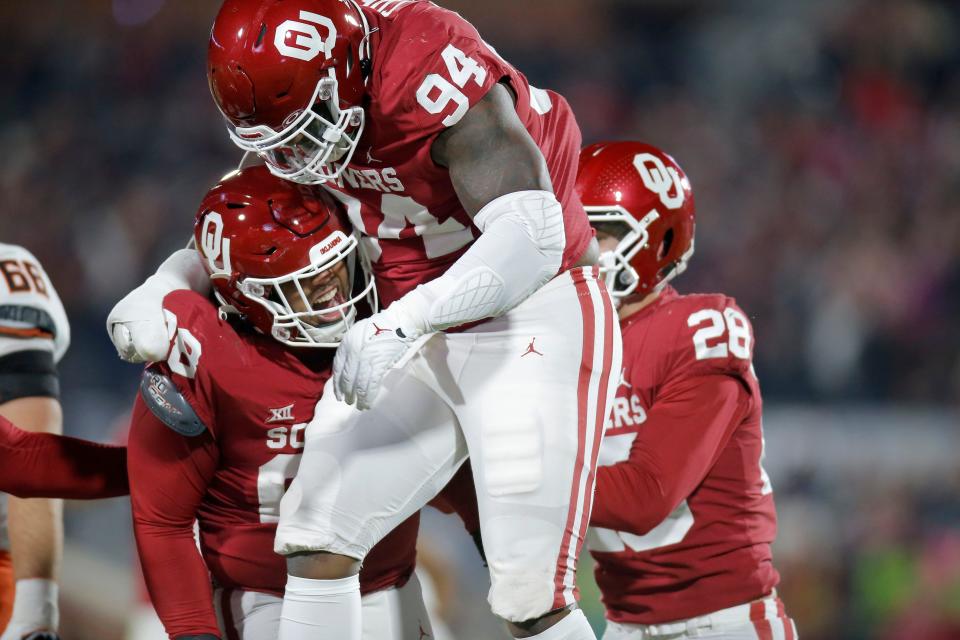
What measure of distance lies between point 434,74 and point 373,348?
461 millimetres

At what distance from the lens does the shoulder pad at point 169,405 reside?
6.88 ft

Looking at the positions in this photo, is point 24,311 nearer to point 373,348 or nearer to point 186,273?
point 186,273

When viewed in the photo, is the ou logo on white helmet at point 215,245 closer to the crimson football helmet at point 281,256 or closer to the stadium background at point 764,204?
the crimson football helmet at point 281,256

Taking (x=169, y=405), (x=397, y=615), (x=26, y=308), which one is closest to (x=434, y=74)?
(x=169, y=405)

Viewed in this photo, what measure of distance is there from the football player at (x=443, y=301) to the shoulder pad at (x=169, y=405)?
56mm

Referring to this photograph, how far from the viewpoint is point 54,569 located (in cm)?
255

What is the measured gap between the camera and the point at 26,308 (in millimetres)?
2596

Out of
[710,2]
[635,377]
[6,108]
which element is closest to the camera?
[635,377]

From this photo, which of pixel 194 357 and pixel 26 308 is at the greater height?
pixel 194 357

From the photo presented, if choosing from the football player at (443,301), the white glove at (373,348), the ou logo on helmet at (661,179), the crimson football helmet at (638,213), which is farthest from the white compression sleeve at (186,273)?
the ou logo on helmet at (661,179)

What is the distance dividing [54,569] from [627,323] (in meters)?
1.31

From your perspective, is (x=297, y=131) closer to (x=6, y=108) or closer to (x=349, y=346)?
(x=349, y=346)

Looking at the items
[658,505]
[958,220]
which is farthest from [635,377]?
[958,220]

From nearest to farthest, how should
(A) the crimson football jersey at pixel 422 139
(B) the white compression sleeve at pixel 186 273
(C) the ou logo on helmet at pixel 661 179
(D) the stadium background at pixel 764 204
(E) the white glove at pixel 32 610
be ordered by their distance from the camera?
(A) the crimson football jersey at pixel 422 139, (B) the white compression sleeve at pixel 186 273, (E) the white glove at pixel 32 610, (C) the ou logo on helmet at pixel 661 179, (D) the stadium background at pixel 764 204
